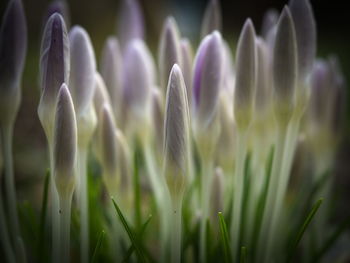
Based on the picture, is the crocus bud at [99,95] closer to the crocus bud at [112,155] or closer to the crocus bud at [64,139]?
the crocus bud at [112,155]

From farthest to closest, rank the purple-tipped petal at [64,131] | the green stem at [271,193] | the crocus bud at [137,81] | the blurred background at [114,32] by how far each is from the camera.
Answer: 1. the blurred background at [114,32]
2. the crocus bud at [137,81]
3. the green stem at [271,193]
4. the purple-tipped petal at [64,131]

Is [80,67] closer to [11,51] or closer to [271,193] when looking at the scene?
[11,51]

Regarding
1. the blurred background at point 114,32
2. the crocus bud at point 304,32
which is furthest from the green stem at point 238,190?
the blurred background at point 114,32

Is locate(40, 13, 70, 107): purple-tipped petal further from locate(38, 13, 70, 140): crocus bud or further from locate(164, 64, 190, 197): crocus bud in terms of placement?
locate(164, 64, 190, 197): crocus bud

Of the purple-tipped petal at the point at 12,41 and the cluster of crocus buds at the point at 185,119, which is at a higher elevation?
the purple-tipped petal at the point at 12,41

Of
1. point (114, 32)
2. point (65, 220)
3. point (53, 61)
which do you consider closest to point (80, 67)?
point (53, 61)

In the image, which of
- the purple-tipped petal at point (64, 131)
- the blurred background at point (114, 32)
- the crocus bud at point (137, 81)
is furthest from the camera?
the blurred background at point (114, 32)
